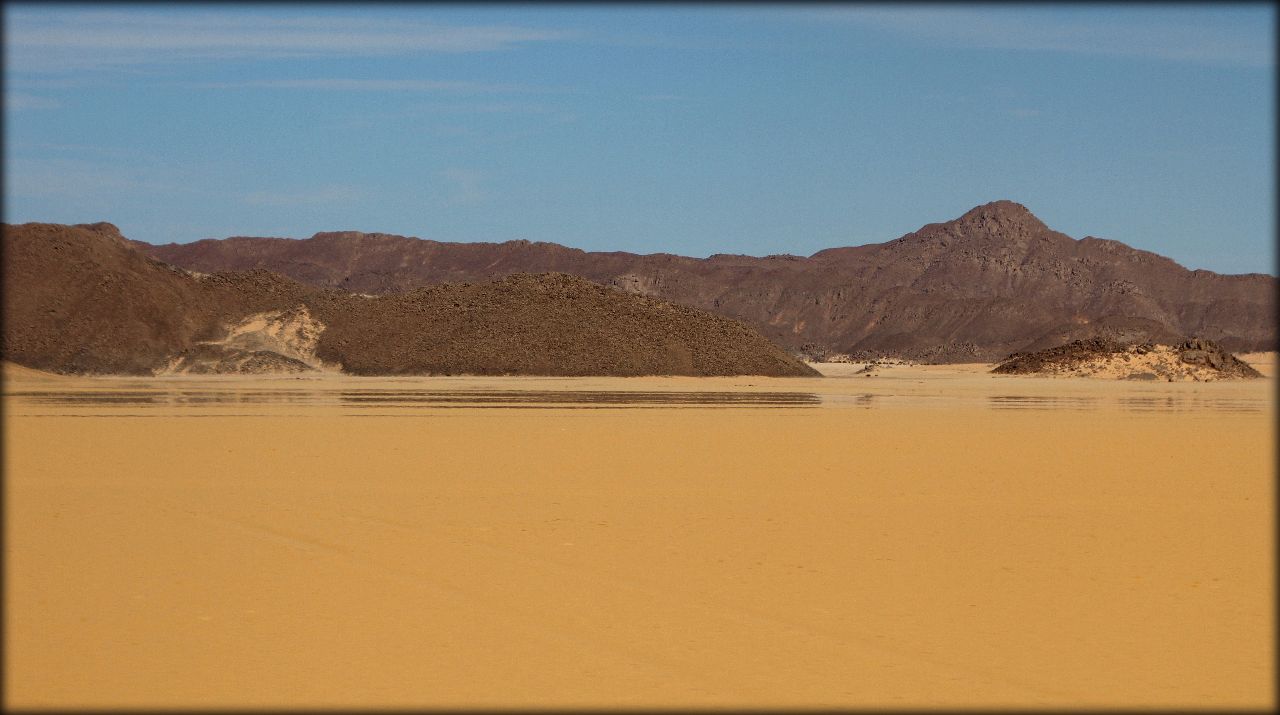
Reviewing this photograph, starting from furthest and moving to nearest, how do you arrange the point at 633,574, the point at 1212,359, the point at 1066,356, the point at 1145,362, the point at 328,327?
the point at 1066,356 → the point at 328,327 → the point at 1145,362 → the point at 1212,359 → the point at 633,574

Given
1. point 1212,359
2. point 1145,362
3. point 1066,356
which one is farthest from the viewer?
point 1066,356

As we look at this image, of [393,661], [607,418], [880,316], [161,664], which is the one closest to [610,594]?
[393,661]

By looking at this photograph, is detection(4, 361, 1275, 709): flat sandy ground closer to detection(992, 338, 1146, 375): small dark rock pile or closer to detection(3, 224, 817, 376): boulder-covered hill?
detection(3, 224, 817, 376): boulder-covered hill

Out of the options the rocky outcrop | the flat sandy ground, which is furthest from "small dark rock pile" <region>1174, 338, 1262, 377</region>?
the flat sandy ground

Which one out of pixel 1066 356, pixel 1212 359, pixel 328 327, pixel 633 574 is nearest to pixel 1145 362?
pixel 1212 359

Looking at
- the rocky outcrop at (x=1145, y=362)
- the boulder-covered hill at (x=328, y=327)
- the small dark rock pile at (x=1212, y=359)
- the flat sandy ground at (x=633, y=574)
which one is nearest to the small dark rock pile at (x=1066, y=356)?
the rocky outcrop at (x=1145, y=362)

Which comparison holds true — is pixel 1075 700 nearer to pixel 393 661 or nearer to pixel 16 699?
pixel 393 661

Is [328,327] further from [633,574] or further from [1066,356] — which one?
[633,574]

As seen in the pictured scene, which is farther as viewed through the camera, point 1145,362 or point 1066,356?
point 1066,356
